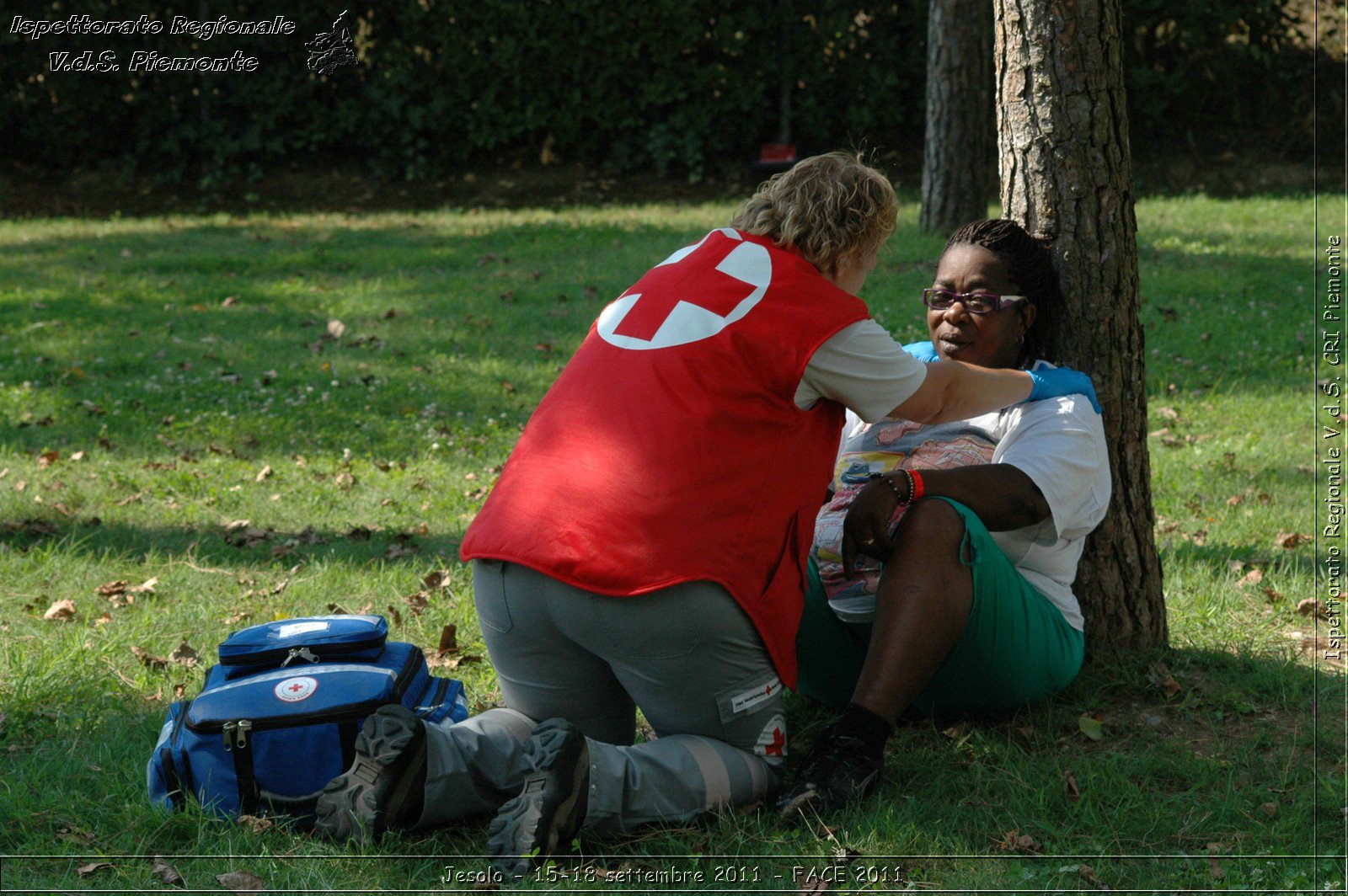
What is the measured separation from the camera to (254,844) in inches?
107

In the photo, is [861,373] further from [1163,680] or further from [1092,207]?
[1163,680]

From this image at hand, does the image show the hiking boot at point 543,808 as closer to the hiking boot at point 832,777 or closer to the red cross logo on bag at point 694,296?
the hiking boot at point 832,777

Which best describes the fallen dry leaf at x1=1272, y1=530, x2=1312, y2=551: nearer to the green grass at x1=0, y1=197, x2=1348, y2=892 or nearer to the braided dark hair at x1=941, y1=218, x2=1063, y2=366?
the green grass at x1=0, y1=197, x2=1348, y2=892

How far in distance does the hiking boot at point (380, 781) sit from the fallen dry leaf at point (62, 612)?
6.55 feet

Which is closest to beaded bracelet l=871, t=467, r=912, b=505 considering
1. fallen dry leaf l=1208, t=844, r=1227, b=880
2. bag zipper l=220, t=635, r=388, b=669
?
fallen dry leaf l=1208, t=844, r=1227, b=880

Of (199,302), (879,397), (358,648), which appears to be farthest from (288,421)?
(879,397)

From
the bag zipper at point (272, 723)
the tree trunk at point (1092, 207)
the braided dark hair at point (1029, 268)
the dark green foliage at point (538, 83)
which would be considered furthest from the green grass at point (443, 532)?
the dark green foliage at point (538, 83)

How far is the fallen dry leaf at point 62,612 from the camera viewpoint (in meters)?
4.14

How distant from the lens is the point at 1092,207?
3541 millimetres

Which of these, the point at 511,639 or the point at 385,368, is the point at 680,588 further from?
the point at 385,368

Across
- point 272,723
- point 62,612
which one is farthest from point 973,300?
point 62,612

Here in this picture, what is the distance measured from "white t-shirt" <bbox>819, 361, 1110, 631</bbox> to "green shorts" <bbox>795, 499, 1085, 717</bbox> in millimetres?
63

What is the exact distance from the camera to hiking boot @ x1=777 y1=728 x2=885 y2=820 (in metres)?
2.83

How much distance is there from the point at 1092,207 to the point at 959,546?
1.23m
